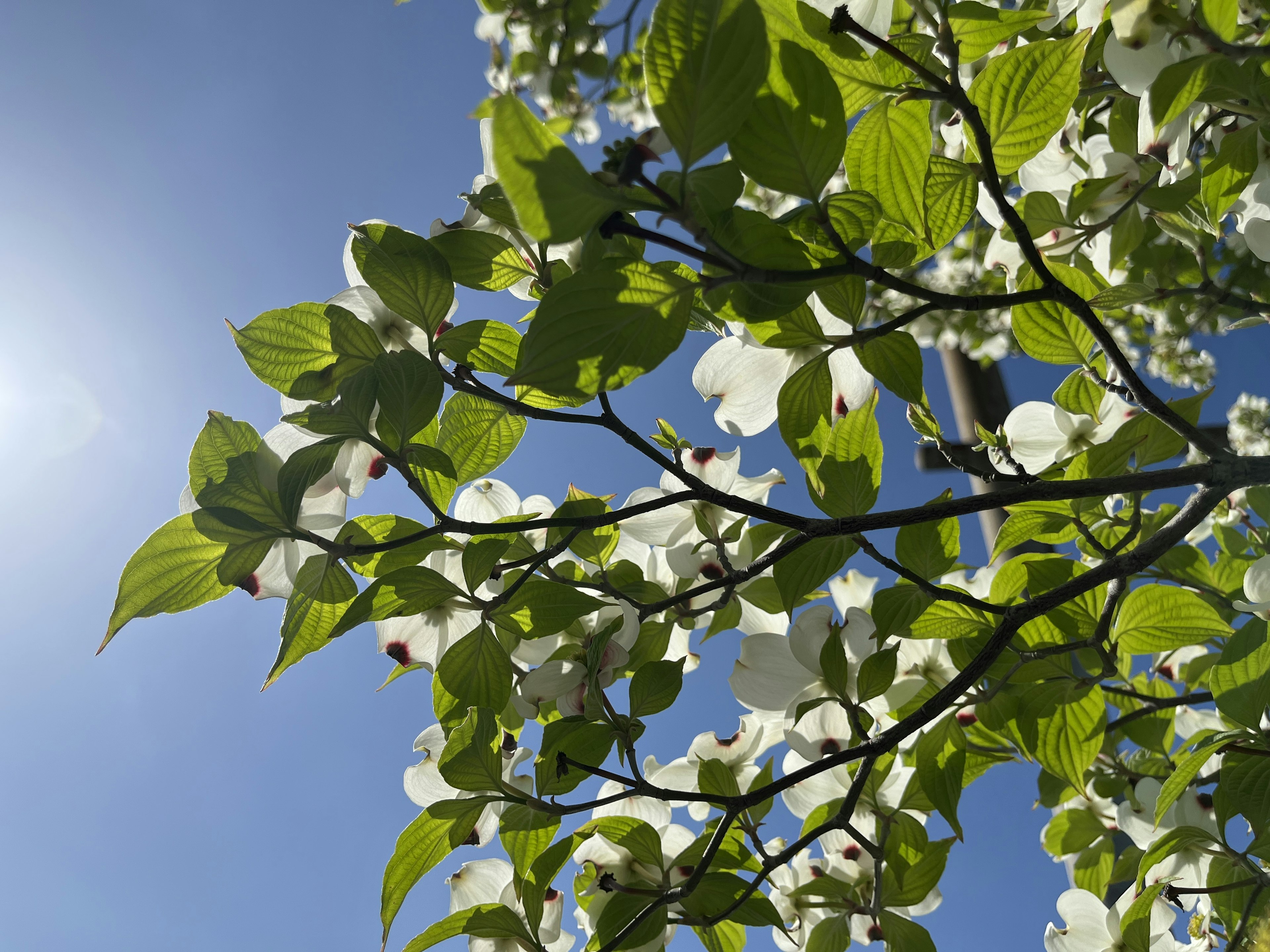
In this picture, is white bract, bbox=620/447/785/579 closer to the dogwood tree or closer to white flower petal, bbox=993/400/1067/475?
the dogwood tree

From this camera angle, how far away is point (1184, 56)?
1.20 ft

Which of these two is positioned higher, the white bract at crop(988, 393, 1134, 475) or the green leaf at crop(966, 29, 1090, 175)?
the white bract at crop(988, 393, 1134, 475)

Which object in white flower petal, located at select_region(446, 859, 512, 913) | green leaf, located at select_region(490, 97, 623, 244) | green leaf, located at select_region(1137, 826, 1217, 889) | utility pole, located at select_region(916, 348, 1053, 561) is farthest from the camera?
utility pole, located at select_region(916, 348, 1053, 561)

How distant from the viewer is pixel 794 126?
26 centimetres

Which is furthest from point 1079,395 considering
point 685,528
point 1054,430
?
point 685,528

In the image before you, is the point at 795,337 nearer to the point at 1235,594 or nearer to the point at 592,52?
the point at 1235,594

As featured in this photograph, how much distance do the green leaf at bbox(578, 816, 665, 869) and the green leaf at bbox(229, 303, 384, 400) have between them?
302mm

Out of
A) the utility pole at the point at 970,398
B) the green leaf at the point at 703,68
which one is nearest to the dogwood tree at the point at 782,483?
the green leaf at the point at 703,68

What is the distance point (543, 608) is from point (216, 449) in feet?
0.58

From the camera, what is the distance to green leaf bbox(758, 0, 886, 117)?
287 millimetres

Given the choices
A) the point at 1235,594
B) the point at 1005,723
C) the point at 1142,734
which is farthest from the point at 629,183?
the point at 1235,594

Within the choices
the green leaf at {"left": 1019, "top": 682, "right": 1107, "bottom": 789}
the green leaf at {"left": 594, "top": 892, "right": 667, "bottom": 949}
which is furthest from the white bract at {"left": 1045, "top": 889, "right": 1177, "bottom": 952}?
the green leaf at {"left": 594, "top": 892, "right": 667, "bottom": 949}

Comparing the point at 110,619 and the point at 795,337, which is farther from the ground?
the point at 795,337

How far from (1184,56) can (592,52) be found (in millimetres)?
885
